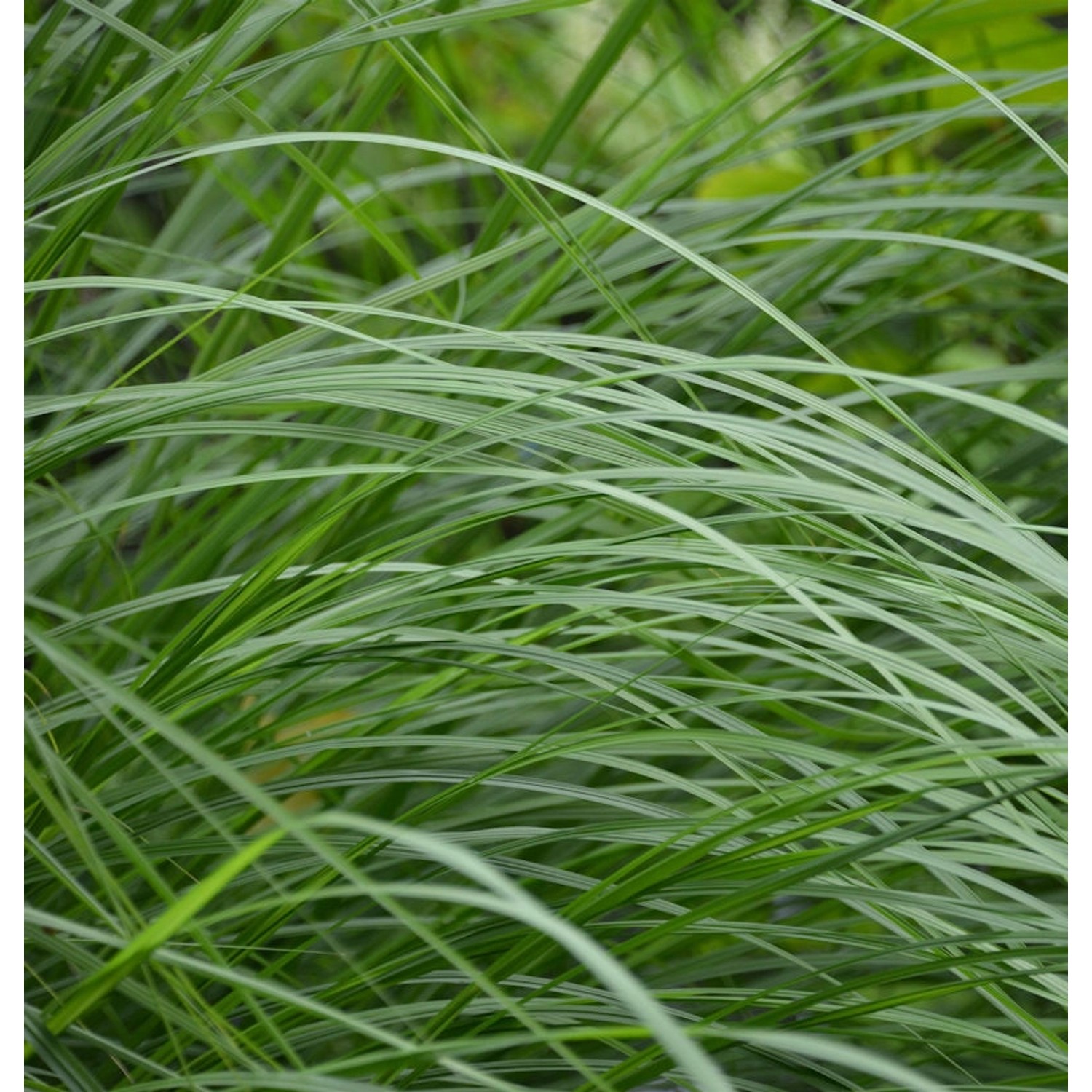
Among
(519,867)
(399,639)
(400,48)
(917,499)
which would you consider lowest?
(917,499)

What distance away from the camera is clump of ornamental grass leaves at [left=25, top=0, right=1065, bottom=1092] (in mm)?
442

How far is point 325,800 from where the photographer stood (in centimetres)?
73

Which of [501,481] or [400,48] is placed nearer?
[400,48]

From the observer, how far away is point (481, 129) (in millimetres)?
652

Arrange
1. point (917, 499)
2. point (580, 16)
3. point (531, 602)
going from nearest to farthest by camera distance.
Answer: point (531, 602) → point (917, 499) → point (580, 16)

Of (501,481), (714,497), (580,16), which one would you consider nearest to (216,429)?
(501,481)

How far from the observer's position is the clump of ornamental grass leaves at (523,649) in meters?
0.44

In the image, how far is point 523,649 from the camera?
52cm

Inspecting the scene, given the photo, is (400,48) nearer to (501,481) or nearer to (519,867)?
(501,481)

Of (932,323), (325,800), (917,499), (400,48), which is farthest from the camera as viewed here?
(932,323)

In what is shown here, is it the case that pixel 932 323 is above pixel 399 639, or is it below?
below

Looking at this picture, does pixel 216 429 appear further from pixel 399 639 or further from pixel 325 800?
pixel 325 800
